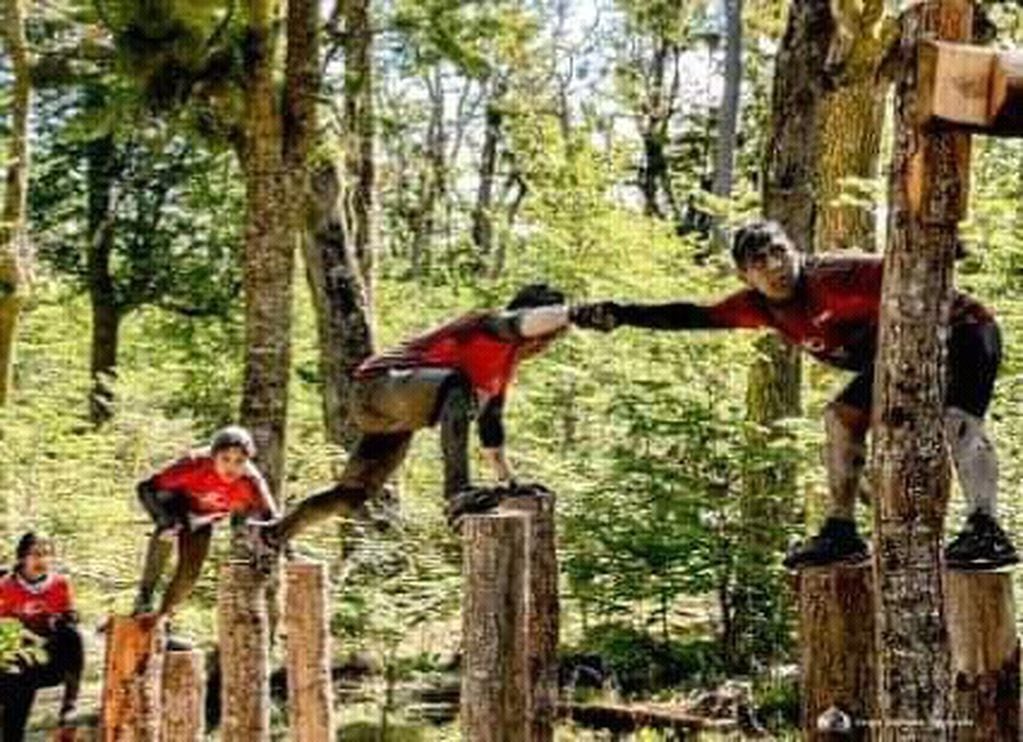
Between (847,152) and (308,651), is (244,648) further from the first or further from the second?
(847,152)

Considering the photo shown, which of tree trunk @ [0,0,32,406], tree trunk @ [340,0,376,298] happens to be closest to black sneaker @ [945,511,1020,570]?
tree trunk @ [340,0,376,298]

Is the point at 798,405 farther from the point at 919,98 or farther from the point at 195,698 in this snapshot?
the point at 919,98

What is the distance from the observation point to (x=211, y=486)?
26.5 feet

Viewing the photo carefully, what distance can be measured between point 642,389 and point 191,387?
355 inches

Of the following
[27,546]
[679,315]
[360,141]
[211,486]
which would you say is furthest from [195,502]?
[360,141]

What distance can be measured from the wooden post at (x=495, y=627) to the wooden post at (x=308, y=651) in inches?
93.6

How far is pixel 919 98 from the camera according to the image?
4.39 metres

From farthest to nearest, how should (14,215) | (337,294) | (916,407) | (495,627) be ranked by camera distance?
(337,294)
(14,215)
(495,627)
(916,407)

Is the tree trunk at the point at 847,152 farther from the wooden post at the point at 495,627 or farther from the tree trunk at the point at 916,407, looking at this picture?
the tree trunk at the point at 916,407

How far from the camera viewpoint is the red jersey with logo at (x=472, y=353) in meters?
6.35

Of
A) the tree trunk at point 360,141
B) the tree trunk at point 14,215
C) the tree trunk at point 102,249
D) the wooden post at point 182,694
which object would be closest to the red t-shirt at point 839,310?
the wooden post at point 182,694

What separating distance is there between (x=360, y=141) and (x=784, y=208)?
6.71 meters

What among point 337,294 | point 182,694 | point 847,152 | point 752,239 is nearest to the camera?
point 752,239

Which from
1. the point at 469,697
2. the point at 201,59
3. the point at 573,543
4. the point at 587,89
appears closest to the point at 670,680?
the point at 573,543
